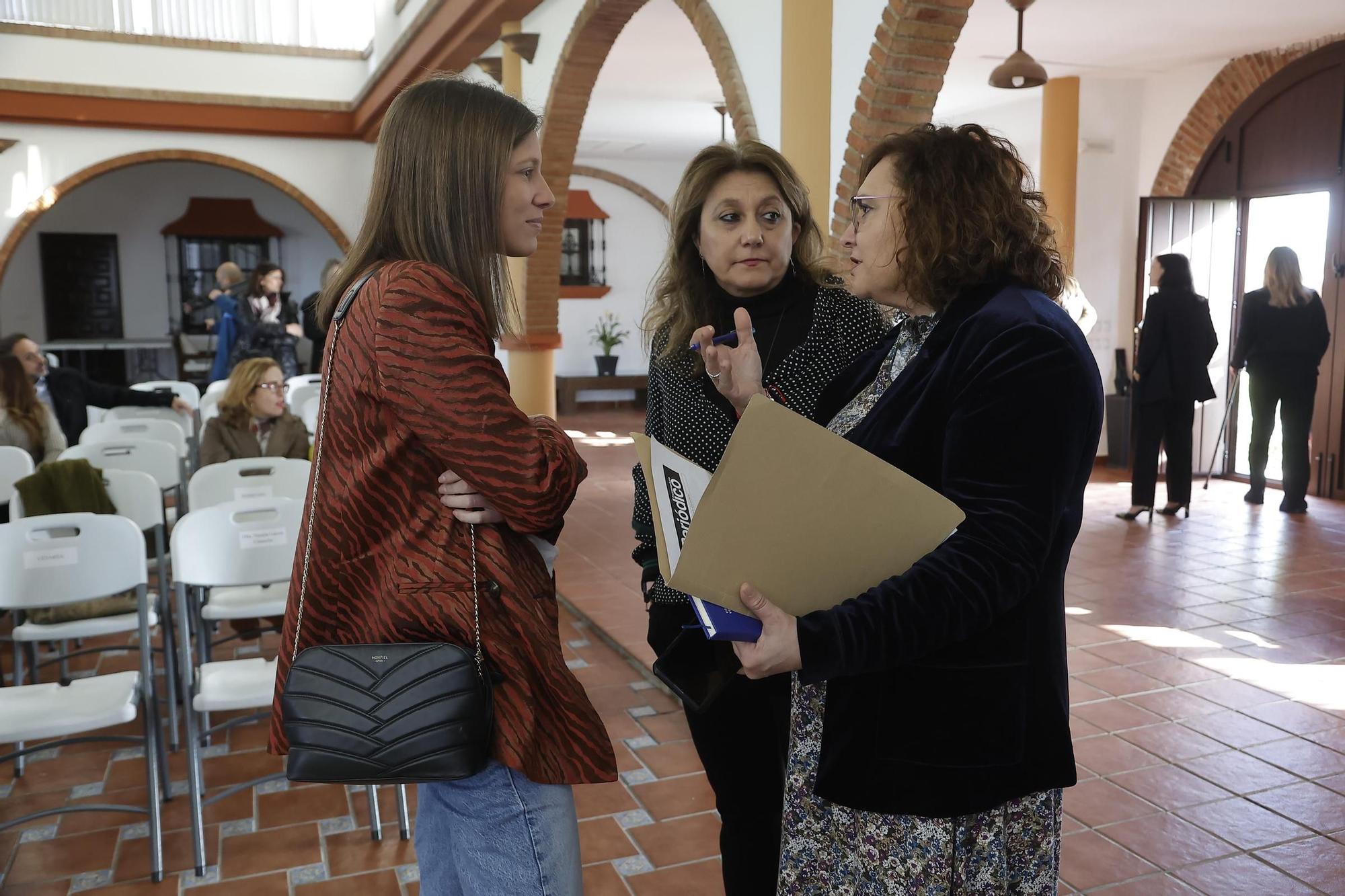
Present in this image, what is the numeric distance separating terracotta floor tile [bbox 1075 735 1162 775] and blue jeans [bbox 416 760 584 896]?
229 cm

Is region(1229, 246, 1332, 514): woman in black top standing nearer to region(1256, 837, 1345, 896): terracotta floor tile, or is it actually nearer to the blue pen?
region(1256, 837, 1345, 896): terracotta floor tile

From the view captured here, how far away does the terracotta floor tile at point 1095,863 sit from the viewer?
2.55 metres

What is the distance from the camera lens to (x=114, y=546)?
301 cm

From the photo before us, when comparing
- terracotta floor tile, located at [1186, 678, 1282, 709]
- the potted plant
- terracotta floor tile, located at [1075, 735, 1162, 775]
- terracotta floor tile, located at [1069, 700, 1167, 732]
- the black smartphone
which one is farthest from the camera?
the potted plant

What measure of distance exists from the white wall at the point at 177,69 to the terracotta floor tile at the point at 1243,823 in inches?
460

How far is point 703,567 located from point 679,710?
271 cm

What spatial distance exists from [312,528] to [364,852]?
5.81 ft

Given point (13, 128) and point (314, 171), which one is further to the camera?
point (314, 171)

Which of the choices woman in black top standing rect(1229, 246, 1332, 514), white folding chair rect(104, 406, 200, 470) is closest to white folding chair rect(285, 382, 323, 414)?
white folding chair rect(104, 406, 200, 470)

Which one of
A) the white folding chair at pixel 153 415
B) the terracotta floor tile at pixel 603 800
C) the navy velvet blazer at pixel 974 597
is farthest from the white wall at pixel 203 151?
the navy velvet blazer at pixel 974 597

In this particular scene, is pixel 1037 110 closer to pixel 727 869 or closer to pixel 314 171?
pixel 314 171

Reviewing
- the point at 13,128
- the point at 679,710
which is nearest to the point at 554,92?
the point at 679,710

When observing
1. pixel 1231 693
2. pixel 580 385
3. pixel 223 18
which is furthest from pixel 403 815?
pixel 223 18

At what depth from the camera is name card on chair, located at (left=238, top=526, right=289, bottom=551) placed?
3160 mm
